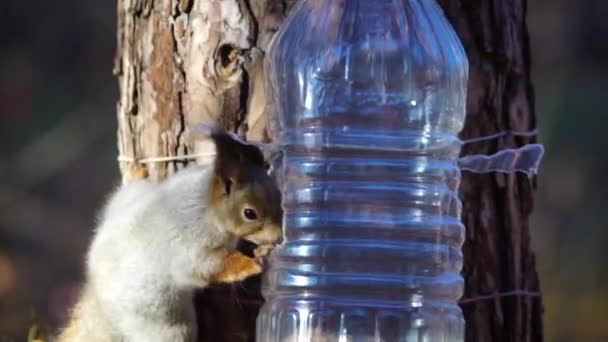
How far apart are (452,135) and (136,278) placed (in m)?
0.60

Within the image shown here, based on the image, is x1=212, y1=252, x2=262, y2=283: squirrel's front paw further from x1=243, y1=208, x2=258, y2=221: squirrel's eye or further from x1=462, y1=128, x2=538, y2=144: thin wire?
x1=462, y1=128, x2=538, y2=144: thin wire

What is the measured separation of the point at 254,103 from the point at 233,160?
17 cm

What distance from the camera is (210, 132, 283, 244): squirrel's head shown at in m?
2.89

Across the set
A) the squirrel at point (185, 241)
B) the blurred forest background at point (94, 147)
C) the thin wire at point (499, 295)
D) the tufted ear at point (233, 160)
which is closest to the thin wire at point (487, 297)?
the thin wire at point (499, 295)

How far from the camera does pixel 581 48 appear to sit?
8719mm

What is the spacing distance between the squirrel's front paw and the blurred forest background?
457 centimetres

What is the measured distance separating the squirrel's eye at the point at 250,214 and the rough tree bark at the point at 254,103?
13cm

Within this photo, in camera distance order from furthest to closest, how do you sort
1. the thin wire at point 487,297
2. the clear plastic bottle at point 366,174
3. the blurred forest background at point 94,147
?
the blurred forest background at point 94,147 < the thin wire at point 487,297 < the clear plastic bottle at point 366,174

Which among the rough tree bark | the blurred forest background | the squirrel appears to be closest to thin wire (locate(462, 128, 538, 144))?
the rough tree bark

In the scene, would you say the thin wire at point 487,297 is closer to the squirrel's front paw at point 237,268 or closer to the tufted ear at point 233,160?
the squirrel's front paw at point 237,268

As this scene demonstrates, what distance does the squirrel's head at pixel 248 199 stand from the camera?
2.89m

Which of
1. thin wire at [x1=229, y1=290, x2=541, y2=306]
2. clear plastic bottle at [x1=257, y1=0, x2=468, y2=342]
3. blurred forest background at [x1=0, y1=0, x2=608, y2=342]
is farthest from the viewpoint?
blurred forest background at [x1=0, y1=0, x2=608, y2=342]

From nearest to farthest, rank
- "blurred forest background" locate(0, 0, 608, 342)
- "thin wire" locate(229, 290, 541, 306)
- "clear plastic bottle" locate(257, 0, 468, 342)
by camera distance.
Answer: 1. "clear plastic bottle" locate(257, 0, 468, 342)
2. "thin wire" locate(229, 290, 541, 306)
3. "blurred forest background" locate(0, 0, 608, 342)

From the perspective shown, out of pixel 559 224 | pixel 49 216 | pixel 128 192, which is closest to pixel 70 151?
pixel 49 216
